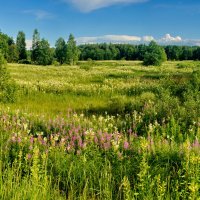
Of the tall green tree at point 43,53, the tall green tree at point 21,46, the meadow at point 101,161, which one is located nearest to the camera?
the meadow at point 101,161

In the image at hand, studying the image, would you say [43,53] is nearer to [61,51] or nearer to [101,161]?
[61,51]

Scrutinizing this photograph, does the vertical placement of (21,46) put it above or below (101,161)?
above

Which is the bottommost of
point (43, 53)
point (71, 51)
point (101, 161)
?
point (101, 161)

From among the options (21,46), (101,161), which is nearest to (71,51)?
(21,46)

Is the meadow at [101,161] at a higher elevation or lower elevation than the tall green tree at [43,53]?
lower

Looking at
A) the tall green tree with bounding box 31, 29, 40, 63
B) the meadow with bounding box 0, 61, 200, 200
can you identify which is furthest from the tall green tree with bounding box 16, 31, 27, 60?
the meadow with bounding box 0, 61, 200, 200

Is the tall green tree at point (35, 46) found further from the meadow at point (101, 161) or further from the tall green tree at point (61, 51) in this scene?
the meadow at point (101, 161)

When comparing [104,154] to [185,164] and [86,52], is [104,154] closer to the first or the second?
[185,164]

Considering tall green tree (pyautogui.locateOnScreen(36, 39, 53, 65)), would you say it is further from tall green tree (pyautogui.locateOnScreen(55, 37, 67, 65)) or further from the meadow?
the meadow

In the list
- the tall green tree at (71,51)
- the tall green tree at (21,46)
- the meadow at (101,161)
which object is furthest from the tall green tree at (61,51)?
the meadow at (101,161)

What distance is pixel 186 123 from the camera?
9758 millimetres

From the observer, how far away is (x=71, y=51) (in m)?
92.3

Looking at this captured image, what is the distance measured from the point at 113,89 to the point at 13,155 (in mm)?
15527

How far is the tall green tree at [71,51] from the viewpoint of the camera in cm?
9163
